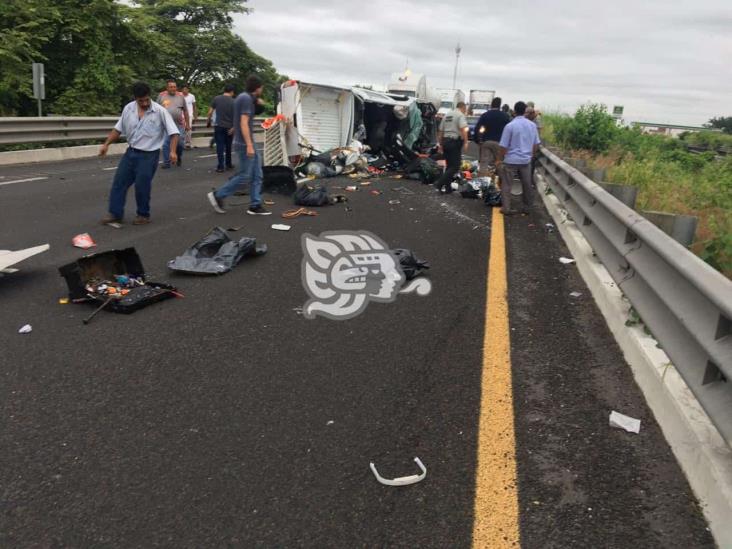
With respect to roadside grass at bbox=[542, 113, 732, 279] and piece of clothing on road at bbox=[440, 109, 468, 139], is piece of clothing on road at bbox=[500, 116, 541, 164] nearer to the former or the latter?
roadside grass at bbox=[542, 113, 732, 279]

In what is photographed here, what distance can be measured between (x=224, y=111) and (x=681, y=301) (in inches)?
444

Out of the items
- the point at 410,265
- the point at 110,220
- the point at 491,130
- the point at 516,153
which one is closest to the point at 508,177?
the point at 516,153

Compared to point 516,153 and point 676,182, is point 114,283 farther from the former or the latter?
point 676,182

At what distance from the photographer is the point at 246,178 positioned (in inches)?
351

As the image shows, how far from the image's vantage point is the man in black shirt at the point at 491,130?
12484mm

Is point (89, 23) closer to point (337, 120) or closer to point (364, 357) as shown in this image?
point (337, 120)

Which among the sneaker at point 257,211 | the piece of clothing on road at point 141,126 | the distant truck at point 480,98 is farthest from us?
the distant truck at point 480,98

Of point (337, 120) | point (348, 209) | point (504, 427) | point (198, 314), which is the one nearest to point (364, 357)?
point (504, 427)

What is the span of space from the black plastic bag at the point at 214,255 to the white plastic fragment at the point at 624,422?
374 centimetres

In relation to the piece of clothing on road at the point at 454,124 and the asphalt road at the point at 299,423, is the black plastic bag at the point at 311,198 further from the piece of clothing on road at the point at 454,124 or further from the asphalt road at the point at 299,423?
the asphalt road at the point at 299,423

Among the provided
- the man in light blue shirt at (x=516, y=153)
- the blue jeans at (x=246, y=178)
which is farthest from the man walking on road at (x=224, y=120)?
the man in light blue shirt at (x=516, y=153)

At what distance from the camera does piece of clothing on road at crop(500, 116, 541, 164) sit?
966cm

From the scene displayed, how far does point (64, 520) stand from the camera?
2238 mm

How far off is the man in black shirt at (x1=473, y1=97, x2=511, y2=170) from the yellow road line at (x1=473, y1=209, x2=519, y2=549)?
8804 millimetres
